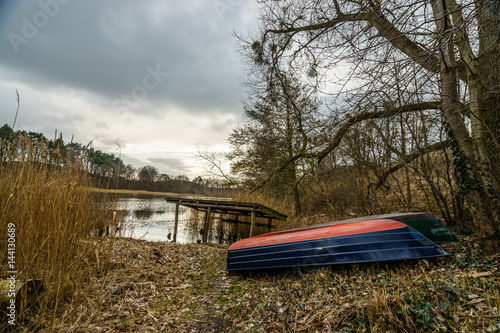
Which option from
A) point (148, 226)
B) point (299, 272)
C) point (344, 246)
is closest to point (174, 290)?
point (299, 272)

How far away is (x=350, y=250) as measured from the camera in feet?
11.9

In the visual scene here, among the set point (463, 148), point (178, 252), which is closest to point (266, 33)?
point (463, 148)

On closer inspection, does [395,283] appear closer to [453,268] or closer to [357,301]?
[357,301]

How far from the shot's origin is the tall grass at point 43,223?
2447 millimetres

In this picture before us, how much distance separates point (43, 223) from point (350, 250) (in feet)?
12.5

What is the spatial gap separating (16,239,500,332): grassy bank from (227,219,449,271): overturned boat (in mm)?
159

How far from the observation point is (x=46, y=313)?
2.50 metres

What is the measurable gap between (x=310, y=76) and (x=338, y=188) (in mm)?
6295

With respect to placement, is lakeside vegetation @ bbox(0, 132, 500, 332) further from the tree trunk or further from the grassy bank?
the tree trunk

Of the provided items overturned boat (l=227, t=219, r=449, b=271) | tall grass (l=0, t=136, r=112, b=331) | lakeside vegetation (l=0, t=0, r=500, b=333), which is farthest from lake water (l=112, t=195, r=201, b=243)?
overturned boat (l=227, t=219, r=449, b=271)

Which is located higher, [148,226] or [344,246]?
[344,246]

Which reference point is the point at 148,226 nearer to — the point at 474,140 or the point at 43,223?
the point at 43,223

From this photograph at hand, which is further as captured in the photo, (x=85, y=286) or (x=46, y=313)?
(x=85, y=286)

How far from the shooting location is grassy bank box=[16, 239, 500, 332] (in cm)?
219
